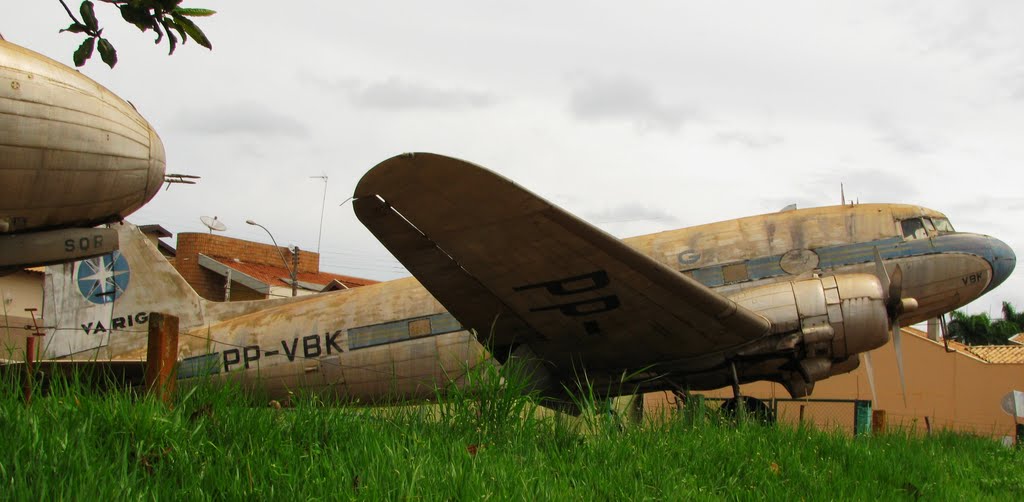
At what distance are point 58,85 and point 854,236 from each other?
376 inches

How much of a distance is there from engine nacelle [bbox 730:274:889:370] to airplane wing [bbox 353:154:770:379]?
50cm

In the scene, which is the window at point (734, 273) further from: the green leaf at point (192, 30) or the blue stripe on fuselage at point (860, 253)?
the green leaf at point (192, 30)

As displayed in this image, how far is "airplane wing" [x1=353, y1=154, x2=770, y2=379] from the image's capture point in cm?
624

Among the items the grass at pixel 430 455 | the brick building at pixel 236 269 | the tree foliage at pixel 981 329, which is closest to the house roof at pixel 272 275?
the brick building at pixel 236 269

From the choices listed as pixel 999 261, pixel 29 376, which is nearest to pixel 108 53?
pixel 29 376

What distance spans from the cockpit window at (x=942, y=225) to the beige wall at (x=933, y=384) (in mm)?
13888

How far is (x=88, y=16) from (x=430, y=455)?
244 cm

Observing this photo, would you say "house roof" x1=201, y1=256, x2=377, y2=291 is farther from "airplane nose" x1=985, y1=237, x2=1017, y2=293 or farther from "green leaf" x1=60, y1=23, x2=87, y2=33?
"green leaf" x1=60, y1=23, x2=87, y2=33

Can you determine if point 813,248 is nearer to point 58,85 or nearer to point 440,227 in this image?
point 440,227

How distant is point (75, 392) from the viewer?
3.69m

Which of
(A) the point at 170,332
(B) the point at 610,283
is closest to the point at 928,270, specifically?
(B) the point at 610,283

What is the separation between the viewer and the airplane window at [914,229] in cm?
1072

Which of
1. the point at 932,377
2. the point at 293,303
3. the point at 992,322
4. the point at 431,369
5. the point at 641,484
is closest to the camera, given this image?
the point at 641,484

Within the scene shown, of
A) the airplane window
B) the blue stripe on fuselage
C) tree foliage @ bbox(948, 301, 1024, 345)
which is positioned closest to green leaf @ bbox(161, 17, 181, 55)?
the blue stripe on fuselage
